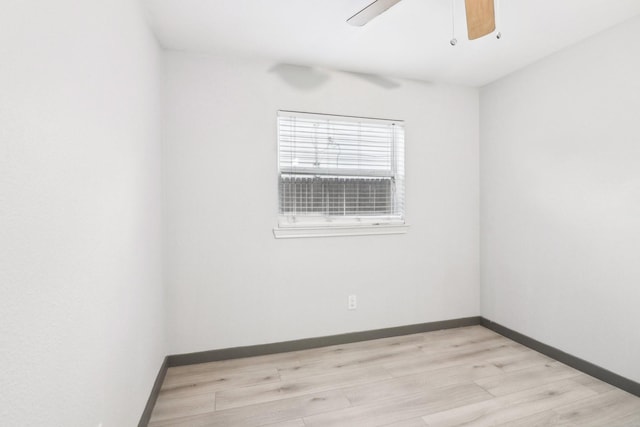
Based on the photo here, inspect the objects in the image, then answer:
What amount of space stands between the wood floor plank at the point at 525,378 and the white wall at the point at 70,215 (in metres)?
2.19

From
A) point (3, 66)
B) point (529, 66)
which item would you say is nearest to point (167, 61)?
point (3, 66)

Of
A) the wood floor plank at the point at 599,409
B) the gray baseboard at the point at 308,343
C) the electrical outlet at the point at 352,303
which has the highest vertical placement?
the electrical outlet at the point at 352,303

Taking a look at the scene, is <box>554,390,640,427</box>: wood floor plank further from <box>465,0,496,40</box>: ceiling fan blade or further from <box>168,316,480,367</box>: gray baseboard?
<box>465,0,496,40</box>: ceiling fan blade

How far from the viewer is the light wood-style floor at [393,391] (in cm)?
182

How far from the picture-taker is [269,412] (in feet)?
6.17

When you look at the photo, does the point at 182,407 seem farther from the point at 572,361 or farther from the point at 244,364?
the point at 572,361

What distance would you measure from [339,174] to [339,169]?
4 cm

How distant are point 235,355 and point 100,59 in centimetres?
220

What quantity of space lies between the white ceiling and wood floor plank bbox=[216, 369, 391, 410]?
244 cm

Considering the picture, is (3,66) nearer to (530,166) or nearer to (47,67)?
(47,67)

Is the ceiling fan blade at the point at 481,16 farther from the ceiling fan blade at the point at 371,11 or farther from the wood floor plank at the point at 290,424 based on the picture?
the wood floor plank at the point at 290,424

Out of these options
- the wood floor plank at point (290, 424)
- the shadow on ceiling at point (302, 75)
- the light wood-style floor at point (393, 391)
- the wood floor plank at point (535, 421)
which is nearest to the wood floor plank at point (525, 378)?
the light wood-style floor at point (393, 391)

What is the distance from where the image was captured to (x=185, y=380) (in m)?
2.24

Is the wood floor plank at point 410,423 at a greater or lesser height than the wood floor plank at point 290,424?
lesser
